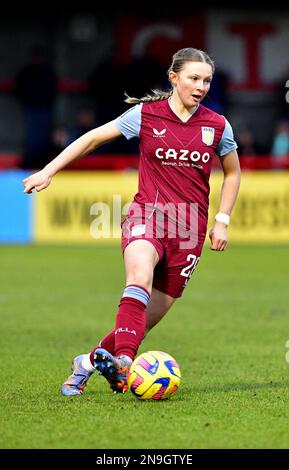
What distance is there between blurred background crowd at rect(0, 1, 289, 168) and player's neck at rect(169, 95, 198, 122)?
60.5 ft

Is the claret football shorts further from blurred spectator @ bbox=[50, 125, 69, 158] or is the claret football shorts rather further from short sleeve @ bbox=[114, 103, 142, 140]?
blurred spectator @ bbox=[50, 125, 69, 158]

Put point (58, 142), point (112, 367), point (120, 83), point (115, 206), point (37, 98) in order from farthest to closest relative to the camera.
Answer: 1. point (37, 98)
2. point (120, 83)
3. point (58, 142)
4. point (115, 206)
5. point (112, 367)

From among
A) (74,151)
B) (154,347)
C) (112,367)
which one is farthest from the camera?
(154,347)

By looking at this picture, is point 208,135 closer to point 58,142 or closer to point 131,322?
point 131,322

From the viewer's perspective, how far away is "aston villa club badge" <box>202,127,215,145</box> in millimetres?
7461

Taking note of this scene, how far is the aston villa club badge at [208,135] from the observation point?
7461mm

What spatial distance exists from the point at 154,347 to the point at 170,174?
3.08 meters

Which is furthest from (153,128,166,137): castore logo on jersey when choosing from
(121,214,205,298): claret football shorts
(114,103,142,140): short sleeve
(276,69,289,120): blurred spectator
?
(276,69,289,120): blurred spectator

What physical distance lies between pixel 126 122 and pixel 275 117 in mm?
20504

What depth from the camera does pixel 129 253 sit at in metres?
7.23

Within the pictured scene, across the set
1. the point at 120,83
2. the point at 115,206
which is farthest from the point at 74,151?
the point at 120,83

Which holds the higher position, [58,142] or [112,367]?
[112,367]

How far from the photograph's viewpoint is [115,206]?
20.2 meters
